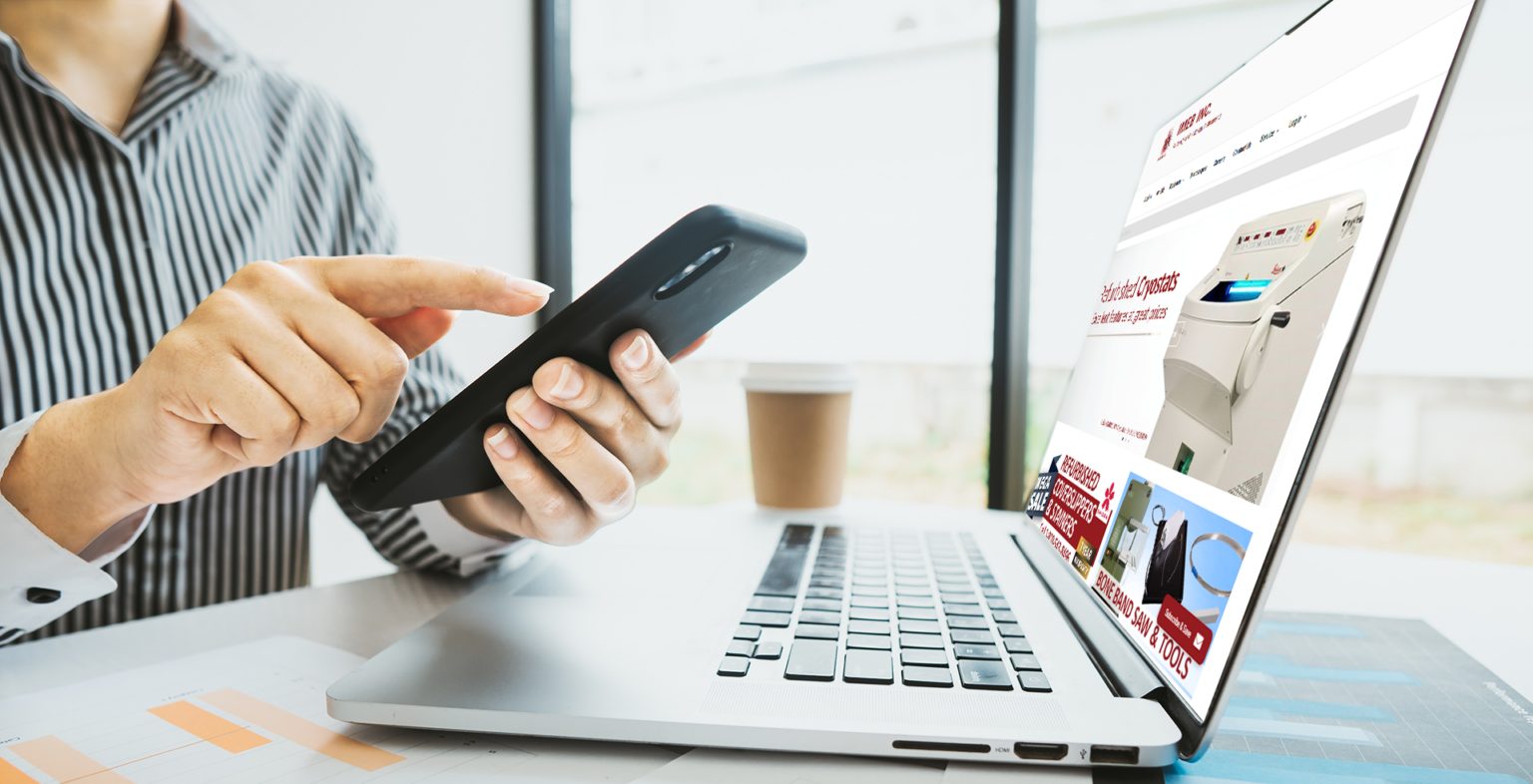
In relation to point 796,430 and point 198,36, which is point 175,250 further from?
point 796,430

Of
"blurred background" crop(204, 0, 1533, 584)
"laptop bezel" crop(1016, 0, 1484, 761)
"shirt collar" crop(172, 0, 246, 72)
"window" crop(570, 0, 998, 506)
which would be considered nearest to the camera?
"laptop bezel" crop(1016, 0, 1484, 761)

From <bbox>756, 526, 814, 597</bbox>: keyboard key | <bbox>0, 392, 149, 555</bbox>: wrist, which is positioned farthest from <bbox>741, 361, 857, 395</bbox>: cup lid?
<bbox>0, 392, 149, 555</bbox>: wrist

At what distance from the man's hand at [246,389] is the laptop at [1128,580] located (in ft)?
0.42

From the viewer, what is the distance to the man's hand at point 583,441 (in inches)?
13.9

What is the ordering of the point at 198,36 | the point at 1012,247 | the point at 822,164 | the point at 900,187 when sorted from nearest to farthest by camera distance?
the point at 198,36 → the point at 1012,247 → the point at 900,187 → the point at 822,164

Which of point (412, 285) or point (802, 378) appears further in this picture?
point (802, 378)

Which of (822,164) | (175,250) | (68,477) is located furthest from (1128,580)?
(822,164)

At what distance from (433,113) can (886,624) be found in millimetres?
1374

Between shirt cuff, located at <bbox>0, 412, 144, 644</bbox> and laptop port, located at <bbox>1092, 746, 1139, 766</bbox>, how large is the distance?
0.50 m

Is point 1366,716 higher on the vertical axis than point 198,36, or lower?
lower

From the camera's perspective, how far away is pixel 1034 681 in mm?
285

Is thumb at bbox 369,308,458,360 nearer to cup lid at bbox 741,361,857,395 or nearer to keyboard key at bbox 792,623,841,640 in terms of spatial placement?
keyboard key at bbox 792,623,841,640

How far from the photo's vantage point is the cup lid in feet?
2.54

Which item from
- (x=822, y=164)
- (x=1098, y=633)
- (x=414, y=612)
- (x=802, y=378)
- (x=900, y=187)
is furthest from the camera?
(x=822, y=164)
